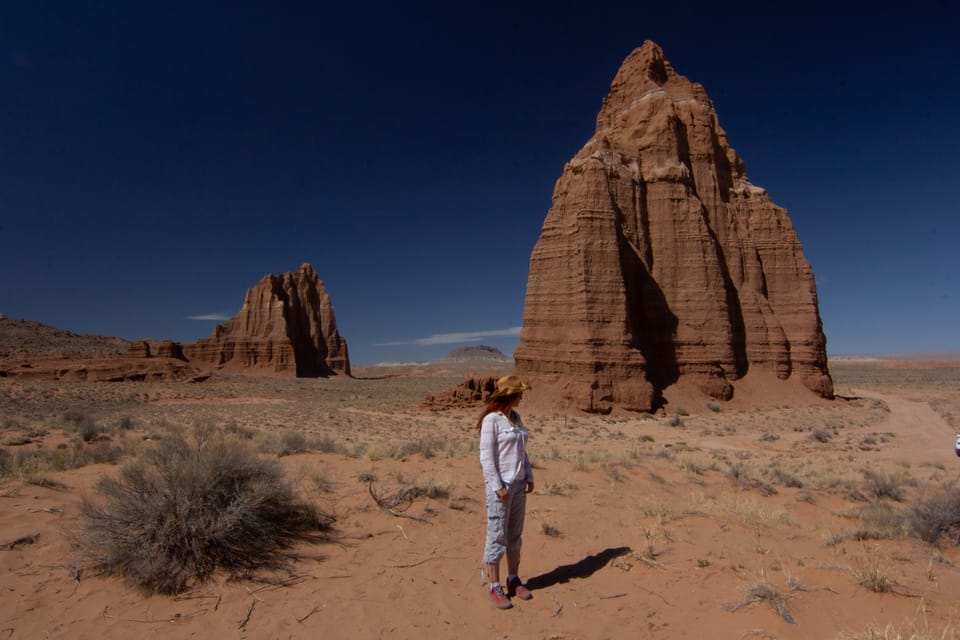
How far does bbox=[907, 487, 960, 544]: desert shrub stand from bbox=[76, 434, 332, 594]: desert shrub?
8.47 metres

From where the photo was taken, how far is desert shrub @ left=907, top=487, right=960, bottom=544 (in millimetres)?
6914

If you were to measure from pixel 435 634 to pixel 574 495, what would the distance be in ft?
14.8

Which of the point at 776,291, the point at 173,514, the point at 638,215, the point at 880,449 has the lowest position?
the point at 880,449

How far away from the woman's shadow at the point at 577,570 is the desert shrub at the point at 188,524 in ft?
9.09

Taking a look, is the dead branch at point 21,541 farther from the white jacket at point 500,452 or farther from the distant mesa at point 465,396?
the distant mesa at point 465,396

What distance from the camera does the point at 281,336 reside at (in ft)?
230

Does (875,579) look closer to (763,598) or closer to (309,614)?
(763,598)

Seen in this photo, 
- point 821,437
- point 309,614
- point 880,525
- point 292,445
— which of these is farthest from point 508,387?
point 821,437

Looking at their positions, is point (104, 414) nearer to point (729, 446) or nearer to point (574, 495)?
point (574, 495)

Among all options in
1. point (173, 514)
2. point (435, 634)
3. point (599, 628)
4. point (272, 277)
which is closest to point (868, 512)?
point (599, 628)

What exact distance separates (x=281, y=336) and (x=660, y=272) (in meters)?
56.1

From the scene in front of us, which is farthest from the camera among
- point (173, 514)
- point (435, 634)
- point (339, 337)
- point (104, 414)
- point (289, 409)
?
point (339, 337)

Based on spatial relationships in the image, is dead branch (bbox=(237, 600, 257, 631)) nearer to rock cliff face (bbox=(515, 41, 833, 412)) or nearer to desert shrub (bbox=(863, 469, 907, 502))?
desert shrub (bbox=(863, 469, 907, 502))

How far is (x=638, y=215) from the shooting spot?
32.2 meters
